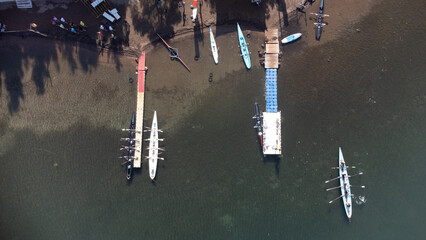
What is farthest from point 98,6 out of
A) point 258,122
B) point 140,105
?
point 258,122

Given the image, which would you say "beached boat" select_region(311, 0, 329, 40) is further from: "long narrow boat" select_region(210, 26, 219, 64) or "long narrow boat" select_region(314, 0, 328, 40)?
"long narrow boat" select_region(210, 26, 219, 64)

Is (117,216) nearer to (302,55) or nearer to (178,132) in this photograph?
(178,132)

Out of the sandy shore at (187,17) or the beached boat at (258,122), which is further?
the beached boat at (258,122)

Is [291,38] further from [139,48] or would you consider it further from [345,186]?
[345,186]

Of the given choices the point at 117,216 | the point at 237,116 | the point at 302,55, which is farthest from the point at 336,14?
the point at 117,216

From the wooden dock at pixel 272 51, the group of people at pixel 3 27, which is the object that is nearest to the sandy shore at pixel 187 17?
the wooden dock at pixel 272 51

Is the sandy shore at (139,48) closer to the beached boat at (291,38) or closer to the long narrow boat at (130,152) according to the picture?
the beached boat at (291,38)
